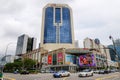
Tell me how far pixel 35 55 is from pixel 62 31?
33.6 meters

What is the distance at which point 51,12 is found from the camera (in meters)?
153

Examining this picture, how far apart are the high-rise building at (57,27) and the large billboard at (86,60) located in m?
31.1

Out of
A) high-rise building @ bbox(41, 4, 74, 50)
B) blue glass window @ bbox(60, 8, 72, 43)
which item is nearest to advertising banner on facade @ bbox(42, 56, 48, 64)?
high-rise building @ bbox(41, 4, 74, 50)

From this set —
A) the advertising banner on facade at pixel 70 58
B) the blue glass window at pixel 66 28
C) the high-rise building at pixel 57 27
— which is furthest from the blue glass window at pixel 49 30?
the advertising banner on facade at pixel 70 58

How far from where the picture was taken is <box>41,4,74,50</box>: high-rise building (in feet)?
472

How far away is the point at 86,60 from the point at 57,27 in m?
49.7

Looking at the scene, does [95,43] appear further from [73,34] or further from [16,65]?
[16,65]

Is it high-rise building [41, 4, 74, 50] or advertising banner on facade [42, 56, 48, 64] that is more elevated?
high-rise building [41, 4, 74, 50]

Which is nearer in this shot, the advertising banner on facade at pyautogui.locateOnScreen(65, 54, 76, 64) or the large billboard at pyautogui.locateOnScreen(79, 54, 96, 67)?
the large billboard at pyautogui.locateOnScreen(79, 54, 96, 67)

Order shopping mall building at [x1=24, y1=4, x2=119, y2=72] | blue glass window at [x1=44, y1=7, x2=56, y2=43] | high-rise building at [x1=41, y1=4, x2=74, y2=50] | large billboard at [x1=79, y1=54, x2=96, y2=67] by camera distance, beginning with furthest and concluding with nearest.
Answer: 1. blue glass window at [x1=44, y1=7, x2=56, y2=43]
2. high-rise building at [x1=41, y1=4, x2=74, y2=50]
3. shopping mall building at [x1=24, y1=4, x2=119, y2=72]
4. large billboard at [x1=79, y1=54, x2=96, y2=67]

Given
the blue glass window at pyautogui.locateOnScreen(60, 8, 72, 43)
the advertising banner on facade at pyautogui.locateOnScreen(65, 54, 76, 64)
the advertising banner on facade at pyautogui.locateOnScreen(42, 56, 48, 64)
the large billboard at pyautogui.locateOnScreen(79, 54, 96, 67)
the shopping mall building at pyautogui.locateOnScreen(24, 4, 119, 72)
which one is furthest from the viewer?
the blue glass window at pyautogui.locateOnScreen(60, 8, 72, 43)

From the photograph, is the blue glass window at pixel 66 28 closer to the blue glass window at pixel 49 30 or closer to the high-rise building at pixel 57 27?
the high-rise building at pixel 57 27

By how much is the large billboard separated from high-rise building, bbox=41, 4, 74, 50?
1226 inches

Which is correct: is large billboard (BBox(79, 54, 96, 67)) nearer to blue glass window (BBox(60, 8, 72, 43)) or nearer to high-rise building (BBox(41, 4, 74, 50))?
high-rise building (BBox(41, 4, 74, 50))
